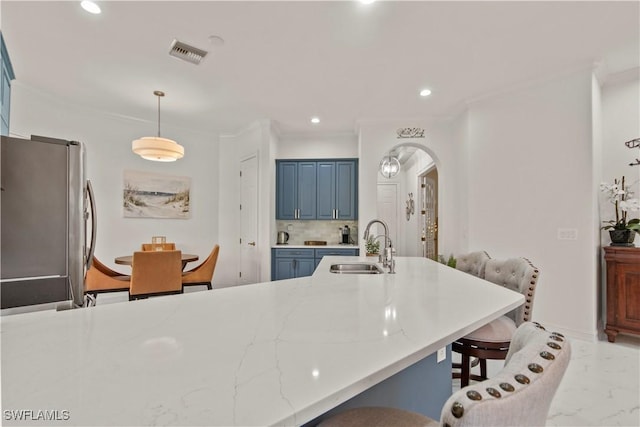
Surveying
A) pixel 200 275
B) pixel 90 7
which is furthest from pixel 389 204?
pixel 90 7

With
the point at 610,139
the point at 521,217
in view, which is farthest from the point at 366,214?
the point at 610,139

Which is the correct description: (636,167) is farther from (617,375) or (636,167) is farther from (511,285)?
(511,285)

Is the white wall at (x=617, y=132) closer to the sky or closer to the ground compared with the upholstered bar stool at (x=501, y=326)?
A: closer to the sky

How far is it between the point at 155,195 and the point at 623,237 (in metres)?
6.05

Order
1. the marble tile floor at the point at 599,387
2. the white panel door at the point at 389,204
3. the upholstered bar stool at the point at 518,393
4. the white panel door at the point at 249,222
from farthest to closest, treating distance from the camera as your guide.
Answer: the white panel door at the point at 389,204 < the white panel door at the point at 249,222 < the marble tile floor at the point at 599,387 < the upholstered bar stool at the point at 518,393

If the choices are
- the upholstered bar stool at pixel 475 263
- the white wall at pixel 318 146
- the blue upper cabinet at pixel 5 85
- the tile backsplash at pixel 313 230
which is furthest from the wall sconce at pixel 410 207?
the blue upper cabinet at pixel 5 85

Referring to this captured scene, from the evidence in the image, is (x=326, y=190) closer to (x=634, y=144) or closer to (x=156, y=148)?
(x=156, y=148)

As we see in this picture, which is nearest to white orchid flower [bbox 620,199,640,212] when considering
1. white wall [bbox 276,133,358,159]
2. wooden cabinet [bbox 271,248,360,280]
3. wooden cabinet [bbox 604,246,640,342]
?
wooden cabinet [bbox 604,246,640,342]

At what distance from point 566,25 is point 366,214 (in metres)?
3.00

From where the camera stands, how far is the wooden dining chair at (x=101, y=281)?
3471mm

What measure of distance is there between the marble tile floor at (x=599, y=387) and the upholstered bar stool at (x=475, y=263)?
821 millimetres

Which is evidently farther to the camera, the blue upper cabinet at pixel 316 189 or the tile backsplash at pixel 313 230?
the tile backsplash at pixel 313 230

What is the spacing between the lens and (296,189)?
507 centimetres

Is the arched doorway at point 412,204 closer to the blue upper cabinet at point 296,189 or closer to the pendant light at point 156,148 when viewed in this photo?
the blue upper cabinet at point 296,189
